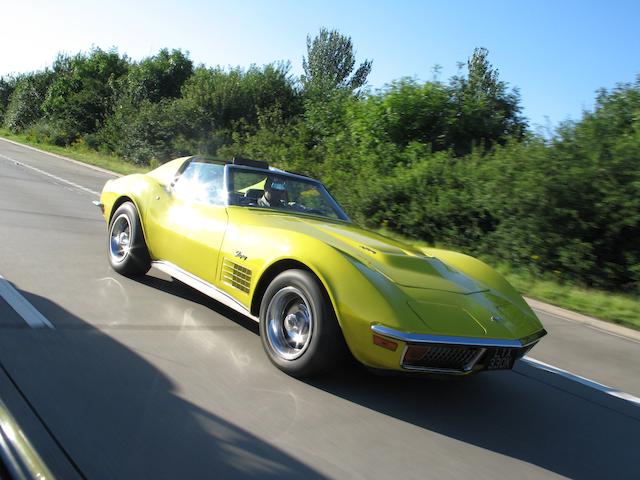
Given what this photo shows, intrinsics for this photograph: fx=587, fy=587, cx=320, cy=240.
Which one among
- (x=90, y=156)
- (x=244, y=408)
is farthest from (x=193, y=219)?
(x=90, y=156)

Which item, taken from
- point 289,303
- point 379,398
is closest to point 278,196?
point 289,303

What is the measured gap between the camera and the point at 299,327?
3834mm

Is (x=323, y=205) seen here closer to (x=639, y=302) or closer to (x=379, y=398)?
(x=379, y=398)

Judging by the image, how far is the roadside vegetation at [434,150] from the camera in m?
9.34

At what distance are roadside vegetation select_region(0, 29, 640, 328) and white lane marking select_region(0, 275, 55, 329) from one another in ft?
21.0

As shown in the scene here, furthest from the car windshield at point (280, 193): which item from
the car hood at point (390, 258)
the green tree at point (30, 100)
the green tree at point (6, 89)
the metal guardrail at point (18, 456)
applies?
the green tree at point (6, 89)

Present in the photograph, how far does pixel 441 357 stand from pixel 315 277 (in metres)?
0.92

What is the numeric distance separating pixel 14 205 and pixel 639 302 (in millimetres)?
9986

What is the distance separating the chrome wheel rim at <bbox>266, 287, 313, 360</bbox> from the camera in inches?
149

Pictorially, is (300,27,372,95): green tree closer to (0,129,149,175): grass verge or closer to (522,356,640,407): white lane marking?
(0,129,149,175): grass verge

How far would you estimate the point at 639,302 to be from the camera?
824cm

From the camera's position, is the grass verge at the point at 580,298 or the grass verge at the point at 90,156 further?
the grass verge at the point at 90,156

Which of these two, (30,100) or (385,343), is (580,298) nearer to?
(385,343)

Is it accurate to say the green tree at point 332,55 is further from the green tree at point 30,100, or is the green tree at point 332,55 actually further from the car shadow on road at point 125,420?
the car shadow on road at point 125,420
